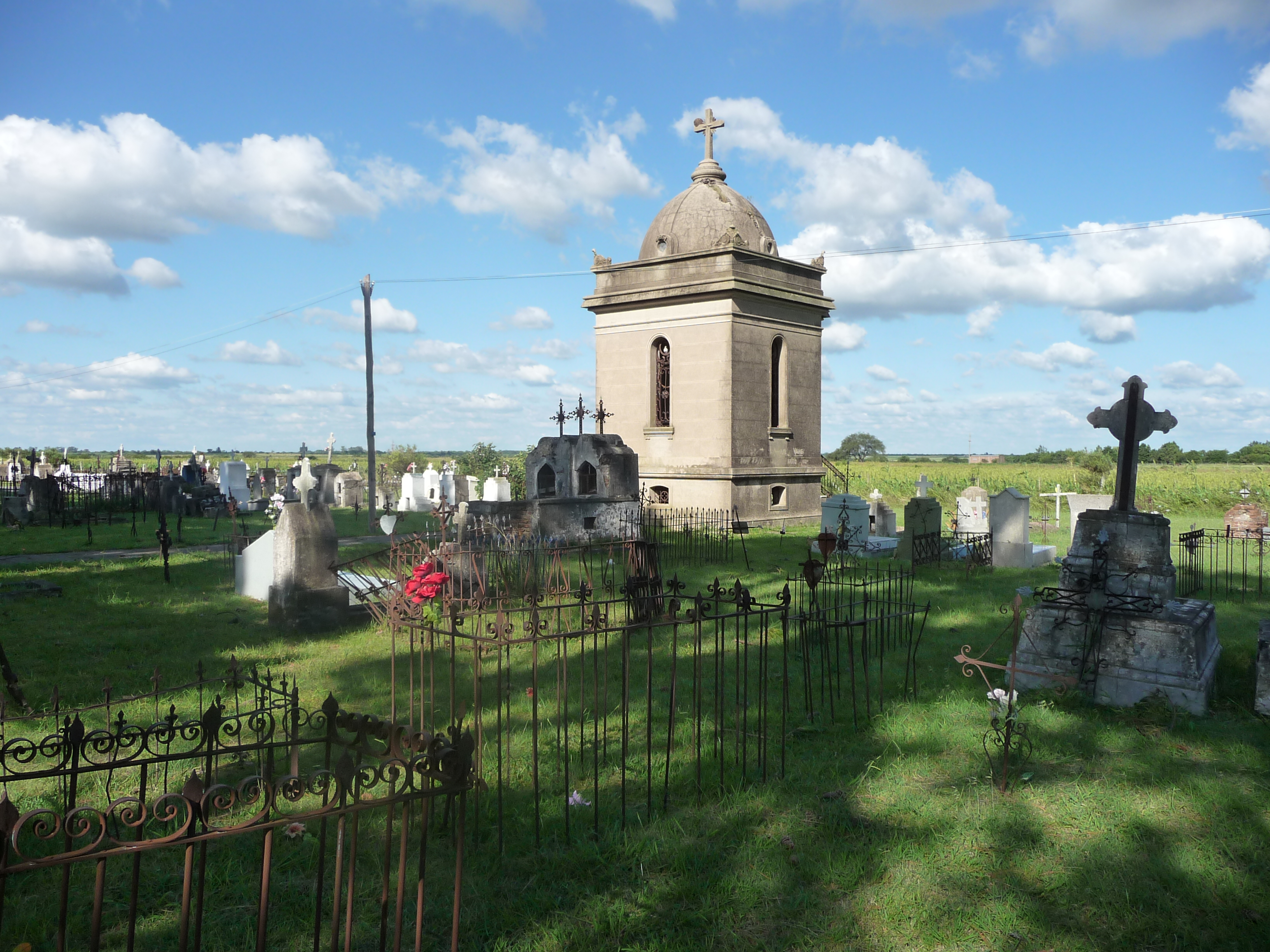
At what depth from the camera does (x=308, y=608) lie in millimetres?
9500

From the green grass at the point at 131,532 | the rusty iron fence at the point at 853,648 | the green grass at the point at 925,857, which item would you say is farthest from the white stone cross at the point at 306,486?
the rusty iron fence at the point at 853,648

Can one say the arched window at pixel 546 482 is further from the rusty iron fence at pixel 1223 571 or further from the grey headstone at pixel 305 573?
the rusty iron fence at pixel 1223 571

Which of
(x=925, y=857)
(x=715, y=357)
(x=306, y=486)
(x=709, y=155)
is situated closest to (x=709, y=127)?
(x=709, y=155)

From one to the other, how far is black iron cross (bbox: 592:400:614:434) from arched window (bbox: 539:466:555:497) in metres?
1.75

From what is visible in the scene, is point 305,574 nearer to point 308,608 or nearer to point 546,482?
point 308,608

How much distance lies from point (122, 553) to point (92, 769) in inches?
618

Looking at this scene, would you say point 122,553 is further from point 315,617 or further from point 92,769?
point 92,769

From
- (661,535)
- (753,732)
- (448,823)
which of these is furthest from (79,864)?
(661,535)

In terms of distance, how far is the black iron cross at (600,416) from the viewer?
21.1 meters

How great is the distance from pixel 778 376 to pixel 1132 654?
1757cm

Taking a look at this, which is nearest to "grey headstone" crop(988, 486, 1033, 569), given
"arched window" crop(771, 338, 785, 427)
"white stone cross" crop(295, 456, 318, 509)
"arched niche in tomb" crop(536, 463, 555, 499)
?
"arched window" crop(771, 338, 785, 427)

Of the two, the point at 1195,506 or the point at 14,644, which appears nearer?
the point at 14,644

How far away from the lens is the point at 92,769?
269cm

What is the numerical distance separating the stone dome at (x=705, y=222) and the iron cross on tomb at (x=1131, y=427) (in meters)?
15.6
